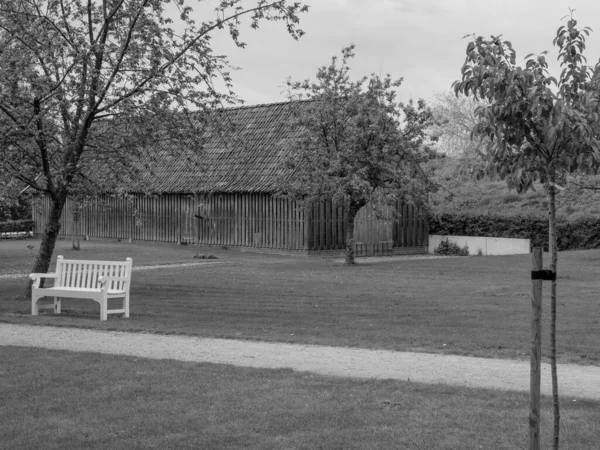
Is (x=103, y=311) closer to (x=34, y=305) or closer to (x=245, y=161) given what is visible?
(x=34, y=305)

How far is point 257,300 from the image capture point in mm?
18406

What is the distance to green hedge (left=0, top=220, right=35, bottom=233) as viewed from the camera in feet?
152

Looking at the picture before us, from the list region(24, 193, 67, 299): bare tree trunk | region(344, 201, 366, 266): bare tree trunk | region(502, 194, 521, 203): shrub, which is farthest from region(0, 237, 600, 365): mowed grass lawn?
region(502, 194, 521, 203): shrub

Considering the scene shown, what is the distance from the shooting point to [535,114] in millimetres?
6074

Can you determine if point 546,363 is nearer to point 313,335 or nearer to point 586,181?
point 313,335

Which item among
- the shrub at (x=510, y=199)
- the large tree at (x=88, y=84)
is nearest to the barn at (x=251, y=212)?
the shrub at (x=510, y=199)

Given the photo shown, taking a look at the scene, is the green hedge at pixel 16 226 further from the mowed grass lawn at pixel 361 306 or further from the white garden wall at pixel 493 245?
the white garden wall at pixel 493 245

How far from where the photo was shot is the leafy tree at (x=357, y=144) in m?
27.9

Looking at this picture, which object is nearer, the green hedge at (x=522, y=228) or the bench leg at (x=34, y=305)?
the bench leg at (x=34, y=305)

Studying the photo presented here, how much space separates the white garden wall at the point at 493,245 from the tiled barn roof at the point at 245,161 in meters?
9.29

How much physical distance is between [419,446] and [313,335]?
6.24 m

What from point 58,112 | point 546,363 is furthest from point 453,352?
point 58,112

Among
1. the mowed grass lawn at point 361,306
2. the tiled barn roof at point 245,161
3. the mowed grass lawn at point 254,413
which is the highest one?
the tiled barn roof at point 245,161

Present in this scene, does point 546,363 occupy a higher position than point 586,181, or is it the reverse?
point 586,181
